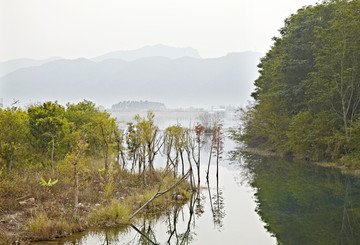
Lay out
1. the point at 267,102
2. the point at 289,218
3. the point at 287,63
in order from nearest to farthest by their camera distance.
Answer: the point at 289,218 → the point at 287,63 → the point at 267,102

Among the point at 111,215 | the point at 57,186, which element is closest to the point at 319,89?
the point at 111,215

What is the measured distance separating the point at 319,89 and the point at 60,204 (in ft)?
71.9

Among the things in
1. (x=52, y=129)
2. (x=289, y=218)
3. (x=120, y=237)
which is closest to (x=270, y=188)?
(x=289, y=218)

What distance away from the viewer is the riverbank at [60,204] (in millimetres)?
9805

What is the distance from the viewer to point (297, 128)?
27297mm

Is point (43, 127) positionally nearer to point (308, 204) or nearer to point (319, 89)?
point (308, 204)

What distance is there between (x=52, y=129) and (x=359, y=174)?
60.6 feet

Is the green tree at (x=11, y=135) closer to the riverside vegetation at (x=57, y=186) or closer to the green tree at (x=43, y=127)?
the riverside vegetation at (x=57, y=186)

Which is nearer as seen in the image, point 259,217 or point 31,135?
point 259,217

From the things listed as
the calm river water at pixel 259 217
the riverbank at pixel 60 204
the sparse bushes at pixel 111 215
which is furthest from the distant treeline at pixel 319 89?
the sparse bushes at pixel 111 215

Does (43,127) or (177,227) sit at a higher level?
(43,127)

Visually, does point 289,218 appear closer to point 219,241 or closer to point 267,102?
point 219,241

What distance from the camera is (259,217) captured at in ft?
42.6

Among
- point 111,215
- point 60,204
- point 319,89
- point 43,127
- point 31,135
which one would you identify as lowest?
point 111,215
